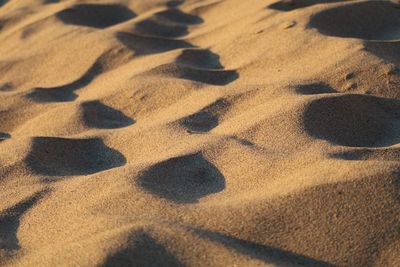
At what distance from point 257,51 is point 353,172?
100 centimetres

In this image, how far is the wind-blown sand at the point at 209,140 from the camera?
3.74ft

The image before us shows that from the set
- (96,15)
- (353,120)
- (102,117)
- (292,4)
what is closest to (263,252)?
(353,120)

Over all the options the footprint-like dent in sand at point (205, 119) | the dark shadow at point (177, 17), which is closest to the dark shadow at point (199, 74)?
the footprint-like dent in sand at point (205, 119)

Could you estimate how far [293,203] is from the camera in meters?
1.21

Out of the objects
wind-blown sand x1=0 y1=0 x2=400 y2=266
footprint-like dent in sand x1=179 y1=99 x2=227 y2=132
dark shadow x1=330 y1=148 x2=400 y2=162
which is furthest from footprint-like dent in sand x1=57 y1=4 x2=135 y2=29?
dark shadow x1=330 y1=148 x2=400 y2=162

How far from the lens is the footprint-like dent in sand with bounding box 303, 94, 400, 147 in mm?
1500

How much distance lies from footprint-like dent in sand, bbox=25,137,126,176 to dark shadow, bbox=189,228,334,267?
477 millimetres

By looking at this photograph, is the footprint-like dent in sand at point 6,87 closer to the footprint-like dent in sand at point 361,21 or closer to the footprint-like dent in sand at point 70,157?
the footprint-like dent in sand at point 70,157

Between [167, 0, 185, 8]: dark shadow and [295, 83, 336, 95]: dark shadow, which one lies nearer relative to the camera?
[295, 83, 336, 95]: dark shadow

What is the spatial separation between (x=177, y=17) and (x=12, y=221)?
1677 mm

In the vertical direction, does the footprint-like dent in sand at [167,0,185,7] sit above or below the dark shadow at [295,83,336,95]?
above

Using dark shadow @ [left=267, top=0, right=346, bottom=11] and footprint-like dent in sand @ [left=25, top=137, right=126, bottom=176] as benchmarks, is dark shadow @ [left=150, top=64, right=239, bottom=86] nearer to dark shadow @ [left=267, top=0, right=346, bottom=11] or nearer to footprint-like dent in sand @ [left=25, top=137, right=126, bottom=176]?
footprint-like dent in sand @ [left=25, top=137, right=126, bottom=176]

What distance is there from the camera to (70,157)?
1601 millimetres

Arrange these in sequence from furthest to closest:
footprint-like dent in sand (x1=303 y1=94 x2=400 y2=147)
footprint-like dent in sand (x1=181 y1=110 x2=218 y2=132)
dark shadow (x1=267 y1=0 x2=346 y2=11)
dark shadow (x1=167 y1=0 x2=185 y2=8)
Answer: dark shadow (x1=167 y1=0 x2=185 y2=8)
dark shadow (x1=267 y1=0 x2=346 y2=11)
footprint-like dent in sand (x1=181 y1=110 x2=218 y2=132)
footprint-like dent in sand (x1=303 y1=94 x2=400 y2=147)
